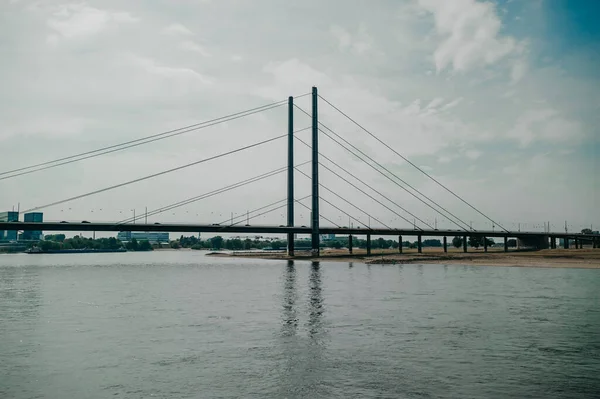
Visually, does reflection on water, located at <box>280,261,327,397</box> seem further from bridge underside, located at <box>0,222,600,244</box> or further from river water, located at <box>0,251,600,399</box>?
bridge underside, located at <box>0,222,600,244</box>

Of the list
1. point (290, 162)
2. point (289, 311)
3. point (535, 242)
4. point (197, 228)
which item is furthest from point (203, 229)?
point (535, 242)

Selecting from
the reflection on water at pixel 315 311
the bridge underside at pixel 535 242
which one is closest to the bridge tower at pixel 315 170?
the reflection on water at pixel 315 311

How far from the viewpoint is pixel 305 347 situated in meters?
21.1

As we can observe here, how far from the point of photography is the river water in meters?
15.5

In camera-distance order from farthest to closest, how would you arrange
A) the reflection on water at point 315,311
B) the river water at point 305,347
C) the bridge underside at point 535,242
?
the bridge underside at point 535,242 → the reflection on water at point 315,311 → the river water at point 305,347

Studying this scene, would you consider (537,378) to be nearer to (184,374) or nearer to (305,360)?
(305,360)

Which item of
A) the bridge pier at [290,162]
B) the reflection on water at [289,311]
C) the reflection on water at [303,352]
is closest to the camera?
the reflection on water at [303,352]

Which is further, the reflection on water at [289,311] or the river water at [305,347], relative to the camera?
the reflection on water at [289,311]

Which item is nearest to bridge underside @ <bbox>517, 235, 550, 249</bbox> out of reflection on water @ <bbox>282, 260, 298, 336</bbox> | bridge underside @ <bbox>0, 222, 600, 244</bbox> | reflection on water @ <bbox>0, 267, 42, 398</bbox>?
bridge underside @ <bbox>0, 222, 600, 244</bbox>

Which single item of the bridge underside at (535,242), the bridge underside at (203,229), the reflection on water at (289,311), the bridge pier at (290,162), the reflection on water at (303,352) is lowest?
the reflection on water at (303,352)

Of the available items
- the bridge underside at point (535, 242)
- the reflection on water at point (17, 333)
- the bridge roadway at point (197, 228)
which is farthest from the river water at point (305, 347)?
the bridge underside at point (535, 242)

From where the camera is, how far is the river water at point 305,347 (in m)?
15.5

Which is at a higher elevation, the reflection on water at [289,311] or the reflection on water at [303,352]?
the reflection on water at [289,311]

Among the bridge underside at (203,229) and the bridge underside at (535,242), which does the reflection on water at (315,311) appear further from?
the bridge underside at (535,242)
